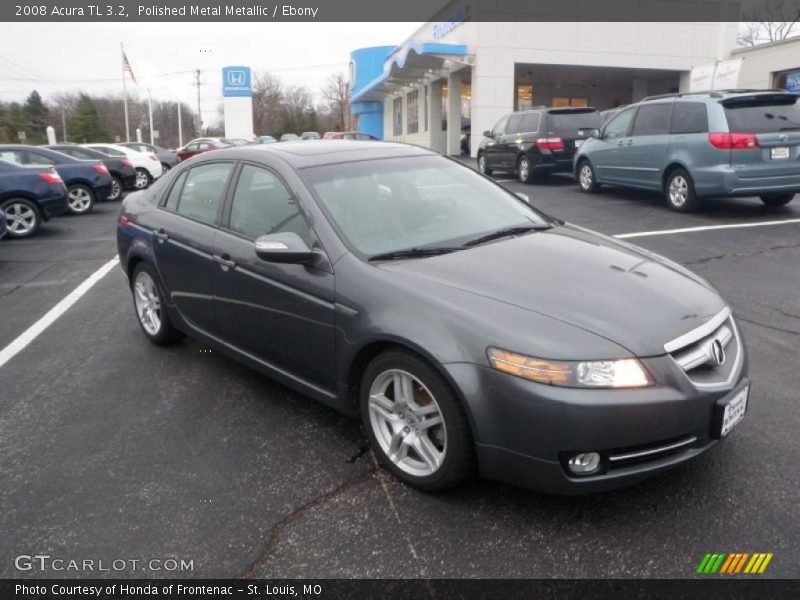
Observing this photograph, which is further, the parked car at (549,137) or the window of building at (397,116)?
the window of building at (397,116)

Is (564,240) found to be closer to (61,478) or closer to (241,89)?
(61,478)

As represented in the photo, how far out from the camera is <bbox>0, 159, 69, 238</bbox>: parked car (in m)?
10.9

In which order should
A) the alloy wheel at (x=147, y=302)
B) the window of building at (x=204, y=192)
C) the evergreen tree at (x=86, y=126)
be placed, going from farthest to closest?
1. the evergreen tree at (x=86, y=126)
2. the alloy wheel at (x=147, y=302)
3. the window of building at (x=204, y=192)

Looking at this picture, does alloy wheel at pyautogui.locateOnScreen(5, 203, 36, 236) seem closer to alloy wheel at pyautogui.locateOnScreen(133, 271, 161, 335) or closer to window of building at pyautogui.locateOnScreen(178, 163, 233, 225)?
alloy wheel at pyautogui.locateOnScreen(133, 271, 161, 335)

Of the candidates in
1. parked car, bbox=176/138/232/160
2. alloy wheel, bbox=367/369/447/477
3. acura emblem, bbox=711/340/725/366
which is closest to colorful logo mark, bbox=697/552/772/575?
acura emblem, bbox=711/340/725/366

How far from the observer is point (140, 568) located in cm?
254

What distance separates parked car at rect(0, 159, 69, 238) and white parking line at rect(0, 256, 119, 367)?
389 centimetres

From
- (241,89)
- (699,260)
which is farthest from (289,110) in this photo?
(699,260)

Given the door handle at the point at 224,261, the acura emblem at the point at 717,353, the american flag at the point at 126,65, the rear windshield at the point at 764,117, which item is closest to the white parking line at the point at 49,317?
the door handle at the point at 224,261

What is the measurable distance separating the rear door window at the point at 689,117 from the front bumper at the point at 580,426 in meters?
8.06

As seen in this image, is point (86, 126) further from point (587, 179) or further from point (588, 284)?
point (588, 284)

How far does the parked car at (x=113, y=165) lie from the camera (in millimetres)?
16781

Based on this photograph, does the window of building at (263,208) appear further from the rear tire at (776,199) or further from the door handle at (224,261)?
the rear tire at (776,199)

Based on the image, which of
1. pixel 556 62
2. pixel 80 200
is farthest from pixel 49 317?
pixel 556 62
